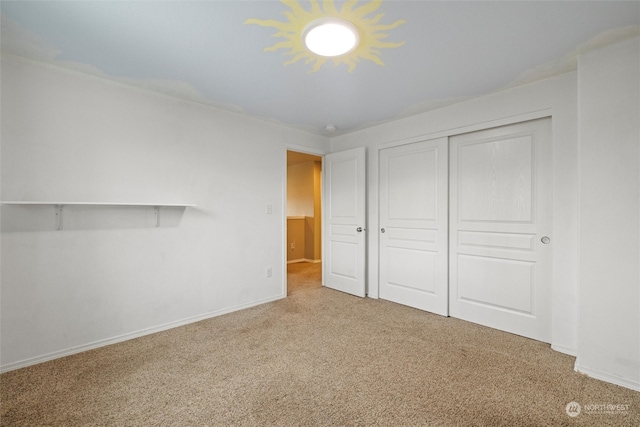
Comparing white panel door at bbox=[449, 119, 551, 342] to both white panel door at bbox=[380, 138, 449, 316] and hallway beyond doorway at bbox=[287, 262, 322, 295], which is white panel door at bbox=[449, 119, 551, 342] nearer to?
white panel door at bbox=[380, 138, 449, 316]

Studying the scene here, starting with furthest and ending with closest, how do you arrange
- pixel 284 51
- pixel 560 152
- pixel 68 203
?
pixel 560 152 < pixel 68 203 < pixel 284 51

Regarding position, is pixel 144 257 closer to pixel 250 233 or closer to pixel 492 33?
pixel 250 233

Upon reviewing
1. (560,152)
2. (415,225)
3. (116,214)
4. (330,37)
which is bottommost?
(415,225)

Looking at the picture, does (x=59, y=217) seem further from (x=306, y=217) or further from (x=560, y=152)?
(x=306, y=217)

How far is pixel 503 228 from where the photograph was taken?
9.22 ft

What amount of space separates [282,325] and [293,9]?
2608 millimetres

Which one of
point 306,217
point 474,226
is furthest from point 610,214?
point 306,217

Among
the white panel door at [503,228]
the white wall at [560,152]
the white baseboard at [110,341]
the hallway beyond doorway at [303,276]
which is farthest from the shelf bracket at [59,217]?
the white wall at [560,152]

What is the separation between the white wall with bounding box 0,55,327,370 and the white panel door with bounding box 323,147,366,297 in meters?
1.08

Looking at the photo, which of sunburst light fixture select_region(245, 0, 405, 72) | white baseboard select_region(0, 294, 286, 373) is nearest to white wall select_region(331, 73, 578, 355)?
sunburst light fixture select_region(245, 0, 405, 72)

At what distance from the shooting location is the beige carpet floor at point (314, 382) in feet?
5.41

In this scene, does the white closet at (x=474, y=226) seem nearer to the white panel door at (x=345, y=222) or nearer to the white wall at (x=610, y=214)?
the white panel door at (x=345, y=222)

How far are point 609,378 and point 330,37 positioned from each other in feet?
9.55

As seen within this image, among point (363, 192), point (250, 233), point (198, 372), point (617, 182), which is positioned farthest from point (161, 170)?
point (617, 182)
